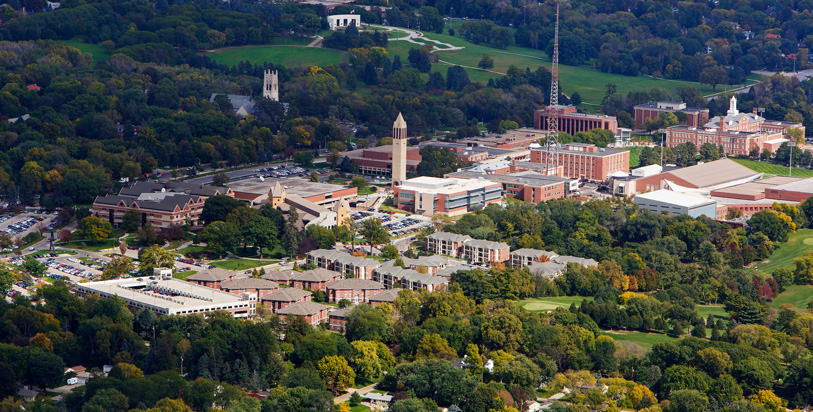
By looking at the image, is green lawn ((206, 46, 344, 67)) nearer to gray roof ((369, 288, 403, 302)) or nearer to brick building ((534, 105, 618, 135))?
brick building ((534, 105, 618, 135))

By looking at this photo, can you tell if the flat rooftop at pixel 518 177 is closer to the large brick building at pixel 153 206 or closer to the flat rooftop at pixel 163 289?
the large brick building at pixel 153 206

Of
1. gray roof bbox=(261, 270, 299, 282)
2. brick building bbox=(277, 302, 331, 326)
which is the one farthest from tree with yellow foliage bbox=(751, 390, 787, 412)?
gray roof bbox=(261, 270, 299, 282)

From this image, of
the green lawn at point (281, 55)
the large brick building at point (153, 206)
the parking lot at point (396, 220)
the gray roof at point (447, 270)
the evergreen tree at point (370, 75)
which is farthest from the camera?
the green lawn at point (281, 55)

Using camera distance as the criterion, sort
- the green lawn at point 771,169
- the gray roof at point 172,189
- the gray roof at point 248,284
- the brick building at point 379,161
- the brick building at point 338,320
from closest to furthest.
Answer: the brick building at point 338,320
the gray roof at point 248,284
the gray roof at point 172,189
the brick building at point 379,161
the green lawn at point 771,169

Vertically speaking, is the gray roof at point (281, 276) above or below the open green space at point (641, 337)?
above

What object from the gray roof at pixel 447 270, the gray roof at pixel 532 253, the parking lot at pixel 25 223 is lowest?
the gray roof at pixel 532 253

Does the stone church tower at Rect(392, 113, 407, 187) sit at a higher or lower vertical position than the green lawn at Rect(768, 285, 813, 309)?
higher

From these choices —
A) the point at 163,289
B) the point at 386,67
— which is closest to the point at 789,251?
the point at 163,289

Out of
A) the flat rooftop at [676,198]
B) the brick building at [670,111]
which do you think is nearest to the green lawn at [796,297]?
the flat rooftop at [676,198]
